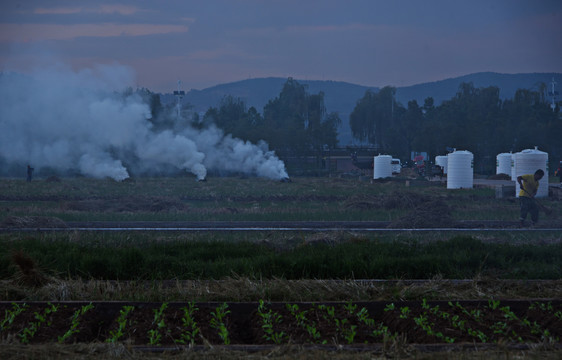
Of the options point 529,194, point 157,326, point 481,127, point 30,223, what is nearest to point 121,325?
point 157,326

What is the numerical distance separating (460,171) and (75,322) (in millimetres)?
36364

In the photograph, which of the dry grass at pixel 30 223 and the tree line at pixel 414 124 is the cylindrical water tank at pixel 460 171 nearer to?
the tree line at pixel 414 124

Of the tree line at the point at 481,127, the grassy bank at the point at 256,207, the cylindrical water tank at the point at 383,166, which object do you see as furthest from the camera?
the tree line at the point at 481,127

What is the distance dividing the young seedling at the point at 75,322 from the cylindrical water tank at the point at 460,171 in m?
35.6

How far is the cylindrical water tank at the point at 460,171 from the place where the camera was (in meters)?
40.0

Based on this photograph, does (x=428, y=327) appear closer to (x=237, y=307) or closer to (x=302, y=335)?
(x=302, y=335)

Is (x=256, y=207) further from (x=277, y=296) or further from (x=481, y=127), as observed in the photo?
(x=481, y=127)

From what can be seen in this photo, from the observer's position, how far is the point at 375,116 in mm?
131875

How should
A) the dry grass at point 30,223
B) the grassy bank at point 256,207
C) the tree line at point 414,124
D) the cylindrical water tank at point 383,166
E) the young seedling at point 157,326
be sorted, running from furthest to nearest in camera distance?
1. the tree line at point 414,124
2. the cylindrical water tank at point 383,166
3. the grassy bank at point 256,207
4. the dry grass at point 30,223
5. the young seedling at point 157,326

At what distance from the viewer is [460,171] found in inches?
1581

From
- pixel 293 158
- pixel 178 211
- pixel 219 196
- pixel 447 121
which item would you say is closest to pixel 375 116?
pixel 447 121

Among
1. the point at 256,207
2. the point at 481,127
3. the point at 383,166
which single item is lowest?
the point at 256,207

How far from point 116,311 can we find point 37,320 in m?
0.96

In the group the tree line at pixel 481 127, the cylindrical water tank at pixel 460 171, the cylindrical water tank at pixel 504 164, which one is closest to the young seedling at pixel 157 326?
the cylindrical water tank at pixel 460 171
